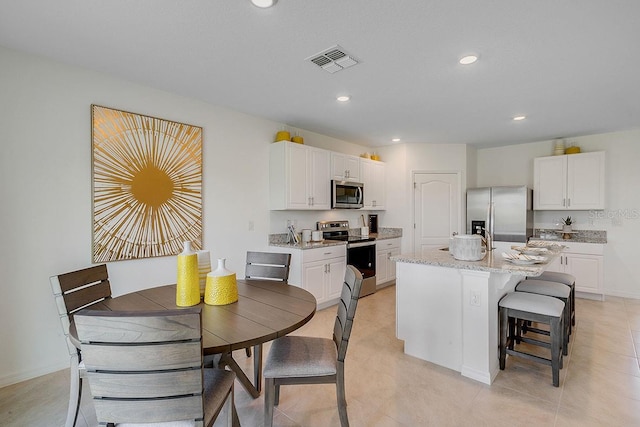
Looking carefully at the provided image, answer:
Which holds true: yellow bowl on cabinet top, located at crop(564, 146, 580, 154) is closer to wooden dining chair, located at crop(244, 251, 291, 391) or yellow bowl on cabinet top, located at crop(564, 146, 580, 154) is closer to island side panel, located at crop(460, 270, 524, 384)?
island side panel, located at crop(460, 270, 524, 384)

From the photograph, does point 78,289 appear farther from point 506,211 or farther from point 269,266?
point 506,211

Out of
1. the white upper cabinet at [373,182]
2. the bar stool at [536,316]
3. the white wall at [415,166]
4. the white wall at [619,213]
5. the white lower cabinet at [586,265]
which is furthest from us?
the white wall at [415,166]

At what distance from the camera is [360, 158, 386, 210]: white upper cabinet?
5.16 meters

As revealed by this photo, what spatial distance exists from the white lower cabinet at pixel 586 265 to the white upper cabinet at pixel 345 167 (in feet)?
10.8

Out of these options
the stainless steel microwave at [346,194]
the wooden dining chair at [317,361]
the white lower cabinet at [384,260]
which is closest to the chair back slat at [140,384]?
the wooden dining chair at [317,361]

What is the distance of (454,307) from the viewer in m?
2.47

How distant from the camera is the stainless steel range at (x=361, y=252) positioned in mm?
4445

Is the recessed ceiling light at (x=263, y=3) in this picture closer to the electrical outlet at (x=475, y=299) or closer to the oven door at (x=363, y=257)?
the electrical outlet at (x=475, y=299)

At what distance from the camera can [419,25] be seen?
77.2 inches

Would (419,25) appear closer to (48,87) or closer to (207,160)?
(207,160)

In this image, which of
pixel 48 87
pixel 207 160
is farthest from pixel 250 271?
pixel 48 87

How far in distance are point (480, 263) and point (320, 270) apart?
2.06 m

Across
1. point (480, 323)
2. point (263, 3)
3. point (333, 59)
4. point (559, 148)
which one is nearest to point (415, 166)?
point (559, 148)

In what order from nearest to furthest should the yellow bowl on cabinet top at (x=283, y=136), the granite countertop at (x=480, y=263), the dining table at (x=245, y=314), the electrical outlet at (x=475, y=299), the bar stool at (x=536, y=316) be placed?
the dining table at (x=245, y=314), the granite countertop at (x=480, y=263), the bar stool at (x=536, y=316), the electrical outlet at (x=475, y=299), the yellow bowl on cabinet top at (x=283, y=136)
